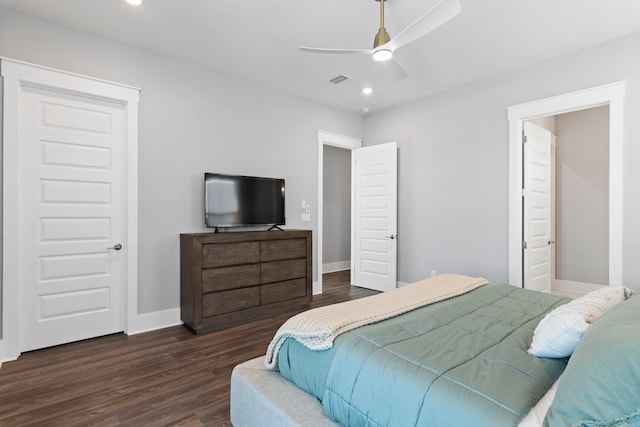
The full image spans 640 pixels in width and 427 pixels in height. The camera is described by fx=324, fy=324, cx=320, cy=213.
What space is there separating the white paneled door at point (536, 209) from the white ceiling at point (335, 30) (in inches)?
39.1

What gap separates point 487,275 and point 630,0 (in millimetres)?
2899

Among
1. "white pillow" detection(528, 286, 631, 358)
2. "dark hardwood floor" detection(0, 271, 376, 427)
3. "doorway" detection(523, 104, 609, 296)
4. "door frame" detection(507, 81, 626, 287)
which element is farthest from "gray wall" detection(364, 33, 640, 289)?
"dark hardwood floor" detection(0, 271, 376, 427)

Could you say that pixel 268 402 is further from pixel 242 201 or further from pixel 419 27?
pixel 242 201

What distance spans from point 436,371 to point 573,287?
16.4 feet

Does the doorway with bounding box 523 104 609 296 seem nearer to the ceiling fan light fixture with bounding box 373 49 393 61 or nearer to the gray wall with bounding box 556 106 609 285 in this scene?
the gray wall with bounding box 556 106 609 285

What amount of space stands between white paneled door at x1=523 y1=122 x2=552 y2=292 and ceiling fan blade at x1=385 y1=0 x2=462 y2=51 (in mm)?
2414

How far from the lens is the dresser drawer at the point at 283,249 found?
3787mm

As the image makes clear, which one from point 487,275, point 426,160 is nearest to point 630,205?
point 487,275

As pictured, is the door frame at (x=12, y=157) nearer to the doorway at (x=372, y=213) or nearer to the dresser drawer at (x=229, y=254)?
the dresser drawer at (x=229, y=254)

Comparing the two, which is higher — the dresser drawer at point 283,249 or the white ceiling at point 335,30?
the white ceiling at point 335,30

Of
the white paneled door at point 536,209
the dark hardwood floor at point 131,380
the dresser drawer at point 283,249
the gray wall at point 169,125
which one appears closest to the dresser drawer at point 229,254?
the dresser drawer at point 283,249

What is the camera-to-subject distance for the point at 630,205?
10.1ft

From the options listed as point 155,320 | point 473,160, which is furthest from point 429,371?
point 473,160

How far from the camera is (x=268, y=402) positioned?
152 cm
